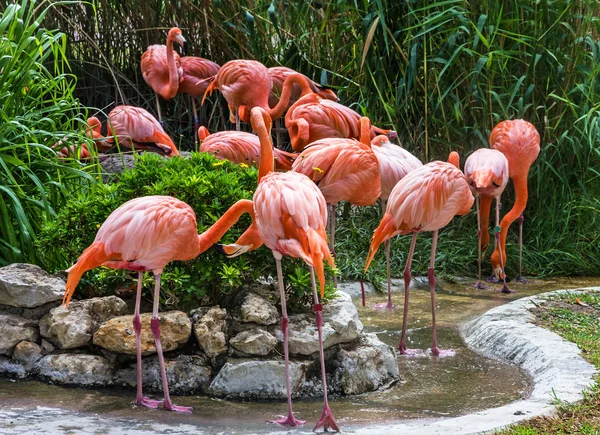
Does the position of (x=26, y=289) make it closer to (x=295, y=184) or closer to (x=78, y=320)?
Result: (x=78, y=320)

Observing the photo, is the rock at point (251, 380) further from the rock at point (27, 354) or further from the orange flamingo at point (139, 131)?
the orange flamingo at point (139, 131)

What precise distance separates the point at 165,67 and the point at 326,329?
476 cm

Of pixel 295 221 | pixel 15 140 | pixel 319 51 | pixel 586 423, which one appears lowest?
pixel 586 423

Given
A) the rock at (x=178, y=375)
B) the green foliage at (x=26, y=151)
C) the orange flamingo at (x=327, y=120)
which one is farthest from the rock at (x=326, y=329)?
the orange flamingo at (x=327, y=120)

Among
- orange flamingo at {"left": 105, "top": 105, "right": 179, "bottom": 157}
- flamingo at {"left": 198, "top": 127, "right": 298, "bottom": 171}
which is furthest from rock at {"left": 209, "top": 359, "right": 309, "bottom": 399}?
orange flamingo at {"left": 105, "top": 105, "right": 179, "bottom": 157}

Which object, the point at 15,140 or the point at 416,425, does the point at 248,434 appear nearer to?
the point at 416,425

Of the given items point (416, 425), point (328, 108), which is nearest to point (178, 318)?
point (416, 425)

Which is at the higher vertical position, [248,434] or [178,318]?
[178,318]

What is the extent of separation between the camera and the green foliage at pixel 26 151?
4.99 m

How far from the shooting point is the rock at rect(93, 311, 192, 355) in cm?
423

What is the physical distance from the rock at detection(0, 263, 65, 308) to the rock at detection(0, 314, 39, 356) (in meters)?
0.08

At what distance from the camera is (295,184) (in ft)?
13.0

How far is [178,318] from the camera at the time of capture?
4281 millimetres

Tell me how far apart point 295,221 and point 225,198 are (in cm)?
105
